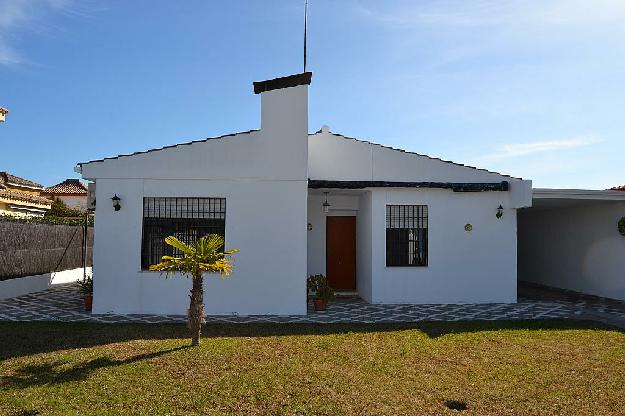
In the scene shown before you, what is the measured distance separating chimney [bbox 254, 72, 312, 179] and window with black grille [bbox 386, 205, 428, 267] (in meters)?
3.12

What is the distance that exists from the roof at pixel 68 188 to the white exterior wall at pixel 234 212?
2730 centimetres

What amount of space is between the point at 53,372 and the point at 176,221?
5.25 m

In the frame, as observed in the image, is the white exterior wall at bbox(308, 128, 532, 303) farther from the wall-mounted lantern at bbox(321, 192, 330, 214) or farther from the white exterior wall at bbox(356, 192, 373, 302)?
the wall-mounted lantern at bbox(321, 192, 330, 214)

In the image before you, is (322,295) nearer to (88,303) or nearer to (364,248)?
(364,248)

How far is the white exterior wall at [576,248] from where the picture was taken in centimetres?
1384

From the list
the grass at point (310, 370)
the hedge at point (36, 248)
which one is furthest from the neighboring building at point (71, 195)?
the grass at point (310, 370)

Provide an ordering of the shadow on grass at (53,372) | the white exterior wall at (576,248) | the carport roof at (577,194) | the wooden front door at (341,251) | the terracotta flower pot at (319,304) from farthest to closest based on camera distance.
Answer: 1. the wooden front door at (341,251)
2. the white exterior wall at (576,248)
3. the carport roof at (577,194)
4. the terracotta flower pot at (319,304)
5. the shadow on grass at (53,372)

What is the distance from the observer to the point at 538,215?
18047 mm

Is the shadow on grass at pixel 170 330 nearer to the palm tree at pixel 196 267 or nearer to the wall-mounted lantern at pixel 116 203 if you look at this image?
the palm tree at pixel 196 267

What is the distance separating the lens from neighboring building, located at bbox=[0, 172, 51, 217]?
20.2 metres

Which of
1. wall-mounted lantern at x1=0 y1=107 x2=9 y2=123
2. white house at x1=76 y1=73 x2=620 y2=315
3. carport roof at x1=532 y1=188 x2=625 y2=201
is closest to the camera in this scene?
white house at x1=76 y1=73 x2=620 y2=315

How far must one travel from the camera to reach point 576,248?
51.3 feet

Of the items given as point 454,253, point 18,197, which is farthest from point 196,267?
point 18,197

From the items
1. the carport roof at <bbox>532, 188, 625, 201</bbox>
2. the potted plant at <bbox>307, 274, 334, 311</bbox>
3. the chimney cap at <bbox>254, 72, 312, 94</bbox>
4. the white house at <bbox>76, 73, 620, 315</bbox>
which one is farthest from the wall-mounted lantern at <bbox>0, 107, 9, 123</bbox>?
the carport roof at <bbox>532, 188, 625, 201</bbox>
